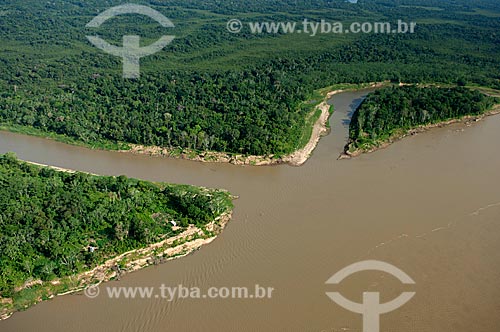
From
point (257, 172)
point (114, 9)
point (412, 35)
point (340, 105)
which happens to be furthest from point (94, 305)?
point (114, 9)

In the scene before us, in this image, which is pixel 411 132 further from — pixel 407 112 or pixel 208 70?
pixel 208 70

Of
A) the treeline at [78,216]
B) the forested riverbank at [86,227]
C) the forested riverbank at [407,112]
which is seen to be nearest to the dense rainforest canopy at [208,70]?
the forested riverbank at [407,112]

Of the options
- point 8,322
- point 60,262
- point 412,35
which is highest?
point 412,35

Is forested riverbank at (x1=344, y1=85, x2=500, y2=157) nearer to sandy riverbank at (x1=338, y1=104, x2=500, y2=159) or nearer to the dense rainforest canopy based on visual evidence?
sandy riverbank at (x1=338, y1=104, x2=500, y2=159)

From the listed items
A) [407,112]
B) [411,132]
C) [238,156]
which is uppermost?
[407,112]

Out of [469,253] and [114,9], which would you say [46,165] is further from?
[114,9]

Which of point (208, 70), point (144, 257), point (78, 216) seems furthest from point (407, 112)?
point (78, 216)
